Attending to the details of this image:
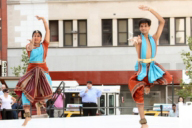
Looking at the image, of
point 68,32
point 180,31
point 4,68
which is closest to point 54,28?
point 68,32

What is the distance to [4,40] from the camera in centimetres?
2908

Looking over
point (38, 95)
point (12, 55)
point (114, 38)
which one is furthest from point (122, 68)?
point (38, 95)

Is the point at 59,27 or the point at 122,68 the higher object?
the point at 59,27

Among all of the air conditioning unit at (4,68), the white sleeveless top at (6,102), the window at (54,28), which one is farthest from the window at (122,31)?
the white sleeveless top at (6,102)

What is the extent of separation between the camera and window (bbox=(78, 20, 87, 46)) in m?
28.8

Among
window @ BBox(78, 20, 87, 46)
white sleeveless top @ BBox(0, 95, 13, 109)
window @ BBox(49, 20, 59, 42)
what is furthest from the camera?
window @ BBox(49, 20, 59, 42)

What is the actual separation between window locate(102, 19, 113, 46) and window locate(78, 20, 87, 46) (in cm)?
113

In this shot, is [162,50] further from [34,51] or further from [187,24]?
[34,51]

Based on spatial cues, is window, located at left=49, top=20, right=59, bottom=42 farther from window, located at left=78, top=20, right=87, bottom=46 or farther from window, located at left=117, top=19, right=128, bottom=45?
window, located at left=117, top=19, right=128, bottom=45

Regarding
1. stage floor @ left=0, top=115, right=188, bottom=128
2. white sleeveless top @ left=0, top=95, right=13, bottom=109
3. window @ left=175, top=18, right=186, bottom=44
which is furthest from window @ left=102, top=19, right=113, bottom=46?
stage floor @ left=0, top=115, right=188, bottom=128

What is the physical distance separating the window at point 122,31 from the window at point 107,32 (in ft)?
1.83

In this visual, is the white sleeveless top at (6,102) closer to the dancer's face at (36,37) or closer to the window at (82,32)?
the dancer's face at (36,37)

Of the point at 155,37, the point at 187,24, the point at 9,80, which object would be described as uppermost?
the point at 187,24

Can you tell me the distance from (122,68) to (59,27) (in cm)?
469
